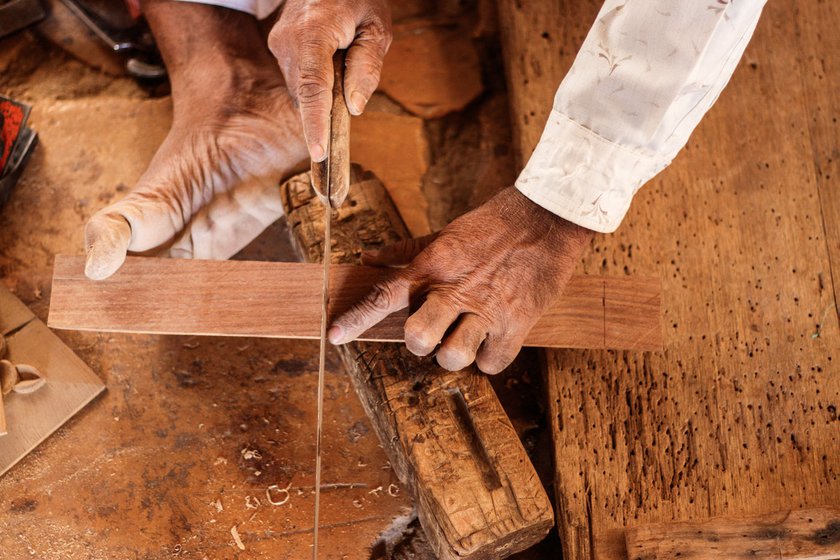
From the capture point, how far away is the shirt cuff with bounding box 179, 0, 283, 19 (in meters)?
2.22

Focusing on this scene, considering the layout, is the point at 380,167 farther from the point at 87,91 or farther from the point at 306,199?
the point at 87,91

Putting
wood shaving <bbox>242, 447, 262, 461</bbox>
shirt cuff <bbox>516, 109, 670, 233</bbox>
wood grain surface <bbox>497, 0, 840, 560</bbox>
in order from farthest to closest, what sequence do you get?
wood shaving <bbox>242, 447, 262, 461</bbox>, wood grain surface <bbox>497, 0, 840, 560</bbox>, shirt cuff <bbox>516, 109, 670, 233</bbox>

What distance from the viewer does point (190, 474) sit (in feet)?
6.46

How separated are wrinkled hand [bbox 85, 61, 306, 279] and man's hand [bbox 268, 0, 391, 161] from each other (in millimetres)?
272

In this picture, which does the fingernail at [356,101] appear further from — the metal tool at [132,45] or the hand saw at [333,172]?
the metal tool at [132,45]

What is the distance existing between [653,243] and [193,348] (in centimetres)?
135

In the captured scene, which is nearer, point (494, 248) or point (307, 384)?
point (494, 248)

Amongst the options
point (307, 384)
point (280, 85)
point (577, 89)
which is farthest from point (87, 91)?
point (577, 89)

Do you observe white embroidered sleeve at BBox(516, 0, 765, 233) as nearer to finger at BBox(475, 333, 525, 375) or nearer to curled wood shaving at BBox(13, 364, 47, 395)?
finger at BBox(475, 333, 525, 375)

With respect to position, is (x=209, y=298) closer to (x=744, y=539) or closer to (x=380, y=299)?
(x=380, y=299)

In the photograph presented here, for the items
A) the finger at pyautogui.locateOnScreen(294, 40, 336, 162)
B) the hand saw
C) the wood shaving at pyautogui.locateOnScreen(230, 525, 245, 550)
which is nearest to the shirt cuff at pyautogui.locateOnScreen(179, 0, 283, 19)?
the finger at pyautogui.locateOnScreen(294, 40, 336, 162)

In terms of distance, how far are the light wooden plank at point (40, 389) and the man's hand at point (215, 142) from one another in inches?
15.5

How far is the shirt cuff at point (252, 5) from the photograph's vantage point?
87.4 inches

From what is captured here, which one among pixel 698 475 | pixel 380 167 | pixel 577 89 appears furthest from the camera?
pixel 380 167
